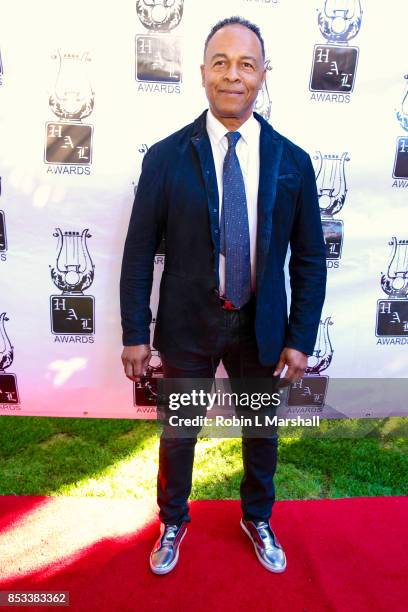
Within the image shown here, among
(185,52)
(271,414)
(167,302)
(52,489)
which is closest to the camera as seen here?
(167,302)

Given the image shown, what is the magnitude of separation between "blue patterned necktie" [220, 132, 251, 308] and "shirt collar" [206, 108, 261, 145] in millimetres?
32

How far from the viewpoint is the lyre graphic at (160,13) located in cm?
217

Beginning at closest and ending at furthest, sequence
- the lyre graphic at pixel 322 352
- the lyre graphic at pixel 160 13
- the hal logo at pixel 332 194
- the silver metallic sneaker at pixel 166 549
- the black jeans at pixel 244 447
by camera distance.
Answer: the black jeans at pixel 244 447, the silver metallic sneaker at pixel 166 549, the lyre graphic at pixel 160 13, the hal logo at pixel 332 194, the lyre graphic at pixel 322 352

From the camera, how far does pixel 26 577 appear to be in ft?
6.25

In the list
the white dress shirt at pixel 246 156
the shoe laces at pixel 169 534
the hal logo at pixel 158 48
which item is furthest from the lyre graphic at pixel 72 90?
the shoe laces at pixel 169 534

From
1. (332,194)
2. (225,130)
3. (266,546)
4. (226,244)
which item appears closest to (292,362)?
(226,244)

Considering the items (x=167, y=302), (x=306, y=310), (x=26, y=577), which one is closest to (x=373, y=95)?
(x=306, y=310)

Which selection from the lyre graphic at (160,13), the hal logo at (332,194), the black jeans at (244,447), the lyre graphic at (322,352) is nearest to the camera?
the black jeans at (244,447)

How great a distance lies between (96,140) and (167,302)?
968 mm

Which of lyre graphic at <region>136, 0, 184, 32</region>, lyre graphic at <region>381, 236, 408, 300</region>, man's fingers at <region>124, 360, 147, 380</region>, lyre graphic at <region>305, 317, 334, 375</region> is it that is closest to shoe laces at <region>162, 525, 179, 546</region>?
man's fingers at <region>124, 360, 147, 380</region>

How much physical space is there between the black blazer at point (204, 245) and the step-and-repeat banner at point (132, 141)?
2.00ft

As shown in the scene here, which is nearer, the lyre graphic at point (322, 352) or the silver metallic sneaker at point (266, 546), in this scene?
the silver metallic sneaker at point (266, 546)

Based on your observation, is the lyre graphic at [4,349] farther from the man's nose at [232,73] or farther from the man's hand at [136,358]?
the man's nose at [232,73]

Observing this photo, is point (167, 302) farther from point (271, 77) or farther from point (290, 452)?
point (290, 452)
